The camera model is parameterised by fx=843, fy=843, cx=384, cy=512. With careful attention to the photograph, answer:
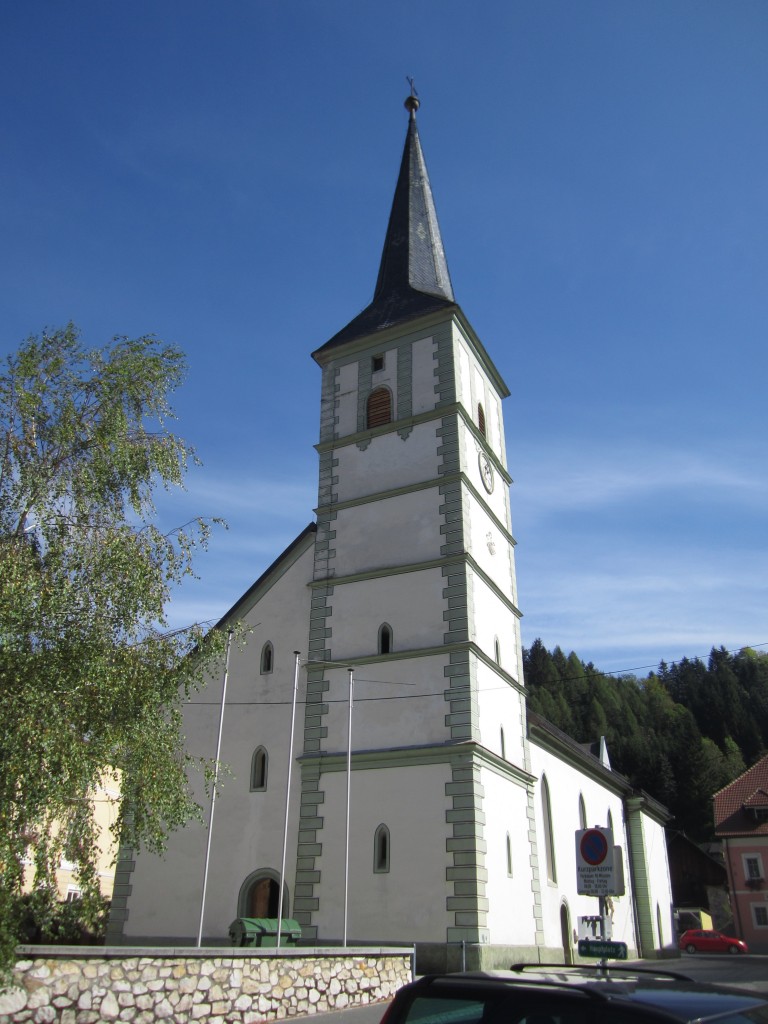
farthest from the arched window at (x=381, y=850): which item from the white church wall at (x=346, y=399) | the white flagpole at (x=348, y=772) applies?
the white church wall at (x=346, y=399)

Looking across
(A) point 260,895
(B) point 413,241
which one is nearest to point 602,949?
(A) point 260,895

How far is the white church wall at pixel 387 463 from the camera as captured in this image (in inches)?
902

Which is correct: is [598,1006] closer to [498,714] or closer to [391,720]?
[391,720]

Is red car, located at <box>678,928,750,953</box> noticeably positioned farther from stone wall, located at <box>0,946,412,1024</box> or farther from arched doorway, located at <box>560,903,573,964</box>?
stone wall, located at <box>0,946,412,1024</box>

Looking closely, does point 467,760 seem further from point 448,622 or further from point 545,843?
point 545,843

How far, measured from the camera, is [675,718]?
327 ft

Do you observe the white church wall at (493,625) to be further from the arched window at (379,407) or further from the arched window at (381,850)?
the arched window at (379,407)

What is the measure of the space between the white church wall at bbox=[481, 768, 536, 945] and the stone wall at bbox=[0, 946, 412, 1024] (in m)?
5.10

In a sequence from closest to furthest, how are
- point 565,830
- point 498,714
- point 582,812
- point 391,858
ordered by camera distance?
point 391,858
point 498,714
point 565,830
point 582,812

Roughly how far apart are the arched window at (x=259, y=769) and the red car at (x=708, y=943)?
31.9m

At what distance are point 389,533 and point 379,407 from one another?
4399 millimetres

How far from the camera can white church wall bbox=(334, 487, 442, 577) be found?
2173 centimetres

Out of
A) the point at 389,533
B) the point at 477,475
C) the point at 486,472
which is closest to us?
the point at 389,533

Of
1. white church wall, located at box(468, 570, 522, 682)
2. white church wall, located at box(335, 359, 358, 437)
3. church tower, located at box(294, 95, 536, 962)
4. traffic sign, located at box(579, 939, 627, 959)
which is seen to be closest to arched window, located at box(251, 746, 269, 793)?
church tower, located at box(294, 95, 536, 962)
